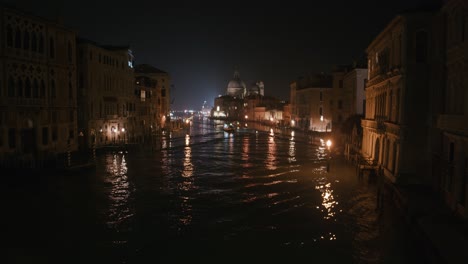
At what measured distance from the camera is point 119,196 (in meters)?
23.1

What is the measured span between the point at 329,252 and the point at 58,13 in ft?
105

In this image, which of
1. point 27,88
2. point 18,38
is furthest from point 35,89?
point 18,38

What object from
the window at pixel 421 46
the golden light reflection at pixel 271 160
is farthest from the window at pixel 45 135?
the window at pixel 421 46

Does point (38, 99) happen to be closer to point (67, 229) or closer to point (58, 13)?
point (58, 13)

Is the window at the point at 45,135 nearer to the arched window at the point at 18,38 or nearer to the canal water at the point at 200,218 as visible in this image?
the canal water at the point at 200,218

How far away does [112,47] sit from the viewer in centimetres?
5197

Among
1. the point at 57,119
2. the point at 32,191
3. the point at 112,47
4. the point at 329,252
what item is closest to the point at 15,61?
Result: the point at 57,119

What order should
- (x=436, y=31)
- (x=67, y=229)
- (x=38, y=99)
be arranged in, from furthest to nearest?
1. (x=38, y=99)
2. (x=436, y=31)
3. (x=67, y=229)

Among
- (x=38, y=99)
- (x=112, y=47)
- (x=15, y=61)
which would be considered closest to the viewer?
(x=15, y=61)

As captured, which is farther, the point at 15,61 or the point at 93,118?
the point at 93,118

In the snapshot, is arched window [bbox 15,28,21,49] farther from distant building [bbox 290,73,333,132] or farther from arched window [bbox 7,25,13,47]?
distant building [bbox 290,73,333,132]

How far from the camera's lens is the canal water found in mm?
14758

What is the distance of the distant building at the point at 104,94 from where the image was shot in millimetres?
41438

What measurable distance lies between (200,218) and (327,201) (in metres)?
7.45
